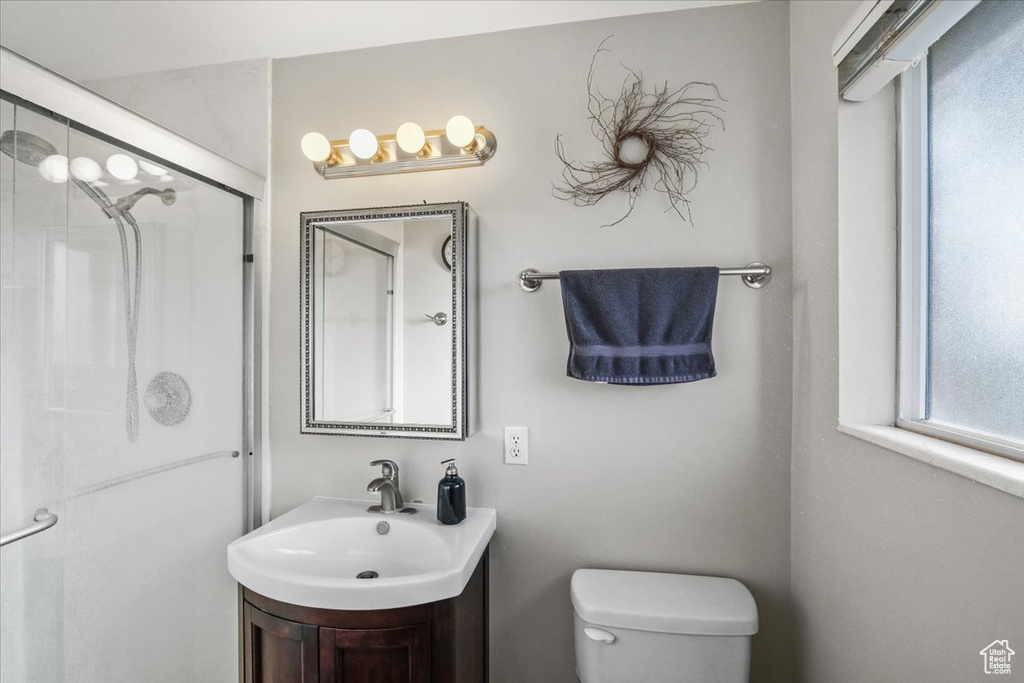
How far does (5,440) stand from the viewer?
873 millimetres

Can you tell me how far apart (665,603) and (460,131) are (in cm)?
134

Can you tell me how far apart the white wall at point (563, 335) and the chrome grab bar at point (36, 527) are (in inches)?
23.3

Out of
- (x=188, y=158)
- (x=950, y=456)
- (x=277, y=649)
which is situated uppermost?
(x=188, y=158)

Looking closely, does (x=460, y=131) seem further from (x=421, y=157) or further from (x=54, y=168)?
(x=54, y=168)

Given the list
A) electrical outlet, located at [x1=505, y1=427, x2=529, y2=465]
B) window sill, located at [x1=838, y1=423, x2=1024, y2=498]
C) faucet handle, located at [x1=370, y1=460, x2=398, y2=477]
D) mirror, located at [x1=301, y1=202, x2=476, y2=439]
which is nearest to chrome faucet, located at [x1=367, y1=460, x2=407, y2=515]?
faucet handle, located at [x1=370, y1=460, x2=398, y2=477]

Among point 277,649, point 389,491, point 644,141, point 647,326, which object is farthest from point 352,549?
point 644,141

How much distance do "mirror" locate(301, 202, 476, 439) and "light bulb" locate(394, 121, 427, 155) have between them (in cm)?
16

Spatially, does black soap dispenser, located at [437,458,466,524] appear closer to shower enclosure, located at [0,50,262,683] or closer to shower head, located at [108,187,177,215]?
shower enclosure, located at [0,50,262,683]

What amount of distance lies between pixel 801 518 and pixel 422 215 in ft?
4.33

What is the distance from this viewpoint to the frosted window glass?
2.26 feet

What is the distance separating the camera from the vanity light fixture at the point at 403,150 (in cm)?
128

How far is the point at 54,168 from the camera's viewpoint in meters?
0.94

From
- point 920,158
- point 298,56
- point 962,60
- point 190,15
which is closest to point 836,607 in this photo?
point 920,158
